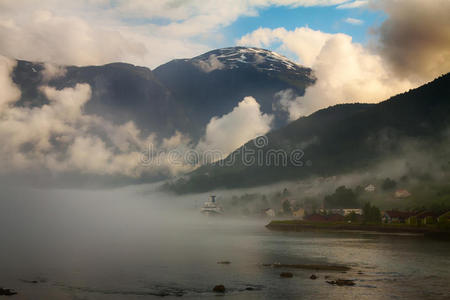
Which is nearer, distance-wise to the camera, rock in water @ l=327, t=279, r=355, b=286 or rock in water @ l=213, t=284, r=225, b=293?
rock in water @ l=213, t=284, r=225, b=293

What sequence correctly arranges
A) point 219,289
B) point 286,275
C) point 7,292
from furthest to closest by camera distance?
point 286,275 < point 219,289 < point 7,292

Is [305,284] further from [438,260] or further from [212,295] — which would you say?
[438,260]

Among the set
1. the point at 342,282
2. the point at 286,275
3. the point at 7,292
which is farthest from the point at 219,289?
the point at 7,292

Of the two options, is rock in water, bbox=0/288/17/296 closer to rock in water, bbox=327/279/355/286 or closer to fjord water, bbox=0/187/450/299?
fjord water, bbox=0/187/450/299

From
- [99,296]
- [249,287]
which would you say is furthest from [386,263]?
[99,296]


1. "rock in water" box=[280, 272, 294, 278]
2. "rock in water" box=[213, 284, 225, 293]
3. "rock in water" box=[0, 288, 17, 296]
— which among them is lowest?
"rock in water" box=[0, 288, 17, 296]

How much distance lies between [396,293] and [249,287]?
25908 millimetres

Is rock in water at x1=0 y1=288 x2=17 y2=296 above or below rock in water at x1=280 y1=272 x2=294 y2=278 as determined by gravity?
below

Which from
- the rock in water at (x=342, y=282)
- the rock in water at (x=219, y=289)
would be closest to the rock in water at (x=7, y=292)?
the rock in water at (x=219, y=289)

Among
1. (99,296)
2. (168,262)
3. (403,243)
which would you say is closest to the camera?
(99,296)

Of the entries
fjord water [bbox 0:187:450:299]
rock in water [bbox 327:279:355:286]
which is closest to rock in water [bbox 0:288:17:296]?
fjord water [bbox 0:187:450:299]

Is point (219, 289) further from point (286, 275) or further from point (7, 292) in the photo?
point (7, 292)

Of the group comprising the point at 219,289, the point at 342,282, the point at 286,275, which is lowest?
the point at 219,289

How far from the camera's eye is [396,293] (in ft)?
284
